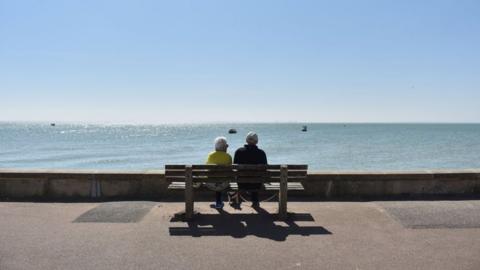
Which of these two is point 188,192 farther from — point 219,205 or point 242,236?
point 242,236

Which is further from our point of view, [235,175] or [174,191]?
[174,191]

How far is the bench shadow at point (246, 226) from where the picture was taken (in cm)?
584

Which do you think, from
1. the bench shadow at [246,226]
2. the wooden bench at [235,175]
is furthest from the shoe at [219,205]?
the wooden bench at [235,175]

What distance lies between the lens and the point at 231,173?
6.65m

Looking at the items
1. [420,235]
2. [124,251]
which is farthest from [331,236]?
[124,251]

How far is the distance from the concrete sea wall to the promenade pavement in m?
0.59

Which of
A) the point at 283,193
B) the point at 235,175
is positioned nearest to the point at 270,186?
the point at 283,193

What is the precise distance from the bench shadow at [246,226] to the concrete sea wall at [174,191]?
139cm

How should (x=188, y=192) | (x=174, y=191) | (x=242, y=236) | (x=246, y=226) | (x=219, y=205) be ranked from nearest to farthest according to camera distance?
1. (x=242, y=236)
2. (x=246, y=226)
3. (x=188, y=192)
4. (x=219, y=205)
5. (x=174, y=191)

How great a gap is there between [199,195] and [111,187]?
1519 millimetres

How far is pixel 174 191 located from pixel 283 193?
88.8 inches

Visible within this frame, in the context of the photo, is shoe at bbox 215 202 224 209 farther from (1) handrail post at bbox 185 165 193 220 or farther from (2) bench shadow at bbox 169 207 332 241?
(1) handrail post at bbox 185 165 193 220

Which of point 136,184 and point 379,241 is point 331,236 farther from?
point 136,184

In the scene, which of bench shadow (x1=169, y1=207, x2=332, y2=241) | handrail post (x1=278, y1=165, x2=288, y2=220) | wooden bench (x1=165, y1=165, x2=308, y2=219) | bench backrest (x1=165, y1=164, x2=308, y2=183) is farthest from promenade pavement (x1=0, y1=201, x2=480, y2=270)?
bench backrest (x1=165, y1=164, x2=308, y2=183)
